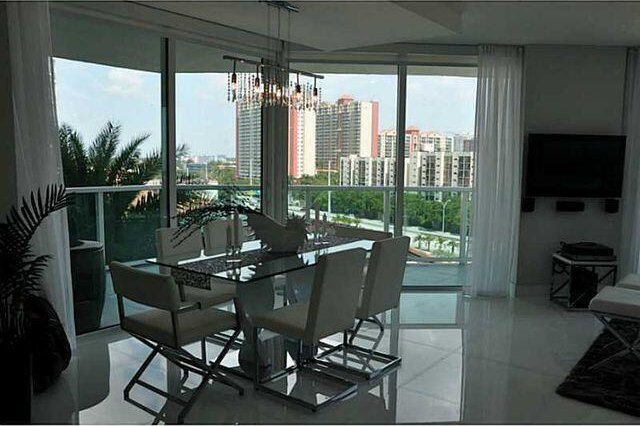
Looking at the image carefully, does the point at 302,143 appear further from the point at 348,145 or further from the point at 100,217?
the point at 100,217

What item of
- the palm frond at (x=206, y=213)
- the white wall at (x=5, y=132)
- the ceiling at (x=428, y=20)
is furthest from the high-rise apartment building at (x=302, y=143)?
the white wall at (x=5, y=132)

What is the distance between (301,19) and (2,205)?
2548 mm

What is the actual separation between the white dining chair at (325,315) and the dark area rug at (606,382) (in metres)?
1.42

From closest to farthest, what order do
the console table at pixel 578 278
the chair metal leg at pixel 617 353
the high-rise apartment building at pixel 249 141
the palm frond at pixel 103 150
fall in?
the chair metal leg at pixel 617 353 → the palm frond at pixel 103 150 → the console table at pixel 578 278 → the high-rise apartment building at pixel 249 141

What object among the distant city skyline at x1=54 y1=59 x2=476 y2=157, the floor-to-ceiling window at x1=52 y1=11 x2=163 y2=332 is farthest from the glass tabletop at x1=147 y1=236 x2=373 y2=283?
the distant city skyline at x1=54 y1=59 x2=476 y2=157

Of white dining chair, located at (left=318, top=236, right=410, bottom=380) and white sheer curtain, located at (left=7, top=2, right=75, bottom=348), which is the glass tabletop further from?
white sheer curtain, located at (left=7, top=2, right=75, bottom=348)

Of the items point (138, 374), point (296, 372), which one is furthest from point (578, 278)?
point (138, 374)

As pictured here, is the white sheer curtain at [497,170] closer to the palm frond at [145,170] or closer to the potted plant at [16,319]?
the palm frond at [145,170]

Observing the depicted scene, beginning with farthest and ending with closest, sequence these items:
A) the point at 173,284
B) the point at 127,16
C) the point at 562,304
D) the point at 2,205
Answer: the point at 562,304, the point at 127,16, the point at 2,205, the point at 173,284

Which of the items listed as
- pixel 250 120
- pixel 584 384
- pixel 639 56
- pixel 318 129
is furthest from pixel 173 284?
pixel 639 56

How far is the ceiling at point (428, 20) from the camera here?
402 centimetres

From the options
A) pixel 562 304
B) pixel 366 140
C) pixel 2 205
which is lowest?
pixel 562 304

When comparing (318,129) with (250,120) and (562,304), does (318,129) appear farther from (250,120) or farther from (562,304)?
(562,304)

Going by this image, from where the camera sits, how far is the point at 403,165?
237 inches
